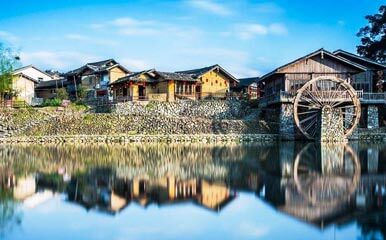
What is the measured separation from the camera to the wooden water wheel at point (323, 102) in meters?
37.1

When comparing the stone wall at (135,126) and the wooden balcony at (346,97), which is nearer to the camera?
the wooden balcony at (346,97)

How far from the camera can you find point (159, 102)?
1820 inches

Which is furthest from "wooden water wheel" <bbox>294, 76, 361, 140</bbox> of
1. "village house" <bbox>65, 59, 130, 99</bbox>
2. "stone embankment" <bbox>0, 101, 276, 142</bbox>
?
"village house" <bbox>65, 59, 130, 99</bbox>

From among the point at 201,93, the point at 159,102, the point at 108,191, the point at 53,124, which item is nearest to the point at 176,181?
the point at 108,191

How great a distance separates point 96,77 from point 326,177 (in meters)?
44.9

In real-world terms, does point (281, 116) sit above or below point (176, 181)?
above

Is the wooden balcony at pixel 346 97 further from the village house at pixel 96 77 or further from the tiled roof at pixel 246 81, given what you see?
the village house at pixel 96 77

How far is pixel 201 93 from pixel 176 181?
35221 mm

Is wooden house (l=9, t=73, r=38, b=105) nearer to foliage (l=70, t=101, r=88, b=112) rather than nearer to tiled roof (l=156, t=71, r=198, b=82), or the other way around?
foliage (l=70, t=101, r=88, b=112)

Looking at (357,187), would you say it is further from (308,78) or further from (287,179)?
(308,78)

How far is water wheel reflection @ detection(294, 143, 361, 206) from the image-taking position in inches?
515

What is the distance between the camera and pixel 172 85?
160 feet

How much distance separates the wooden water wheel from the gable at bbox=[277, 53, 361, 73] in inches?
55.9

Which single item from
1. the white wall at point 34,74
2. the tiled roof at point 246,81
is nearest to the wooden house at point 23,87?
the white wall at point 34,74
